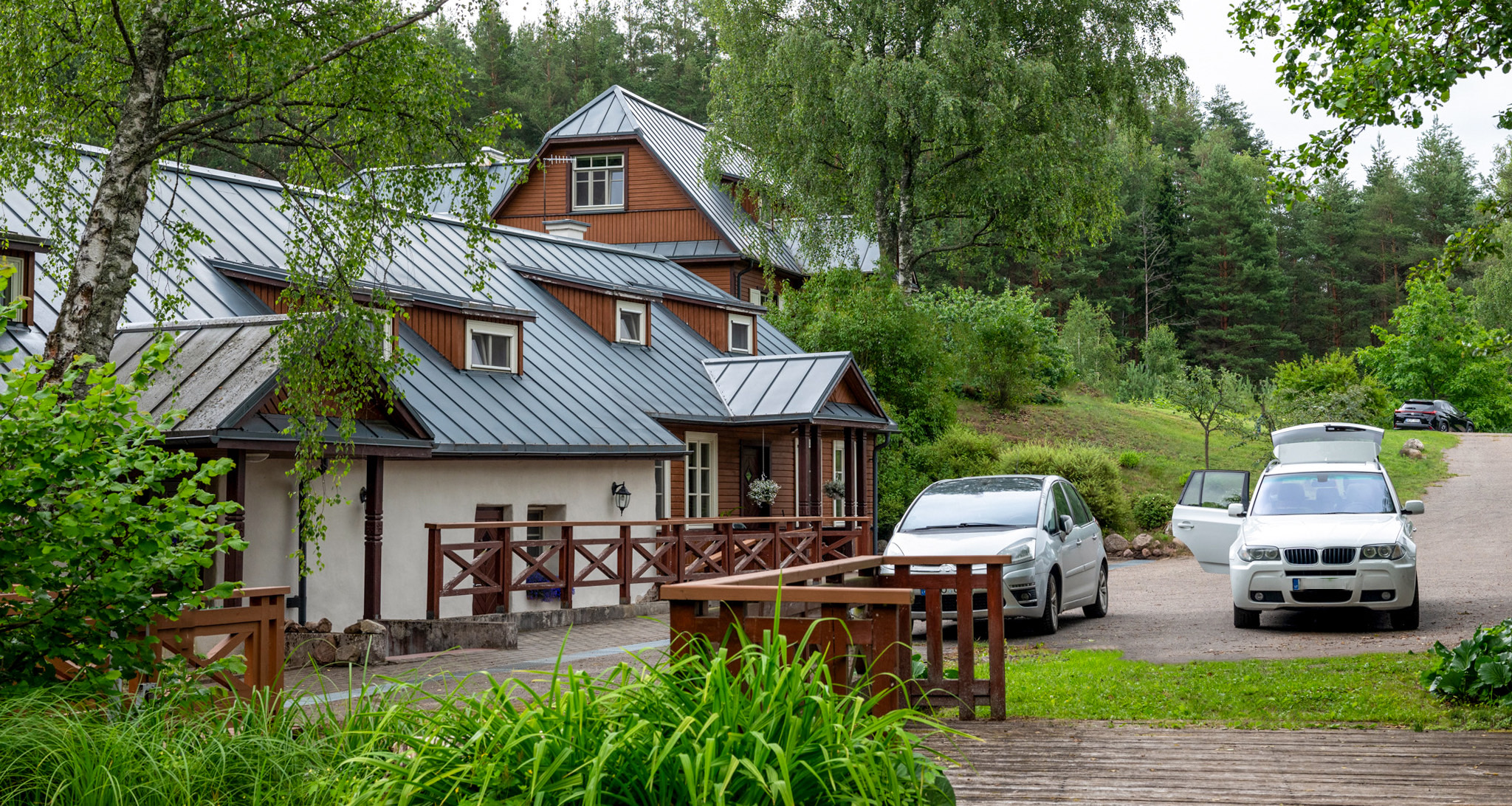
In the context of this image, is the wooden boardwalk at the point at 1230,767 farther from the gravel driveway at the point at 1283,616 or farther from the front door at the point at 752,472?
the front door at the point at 752,472

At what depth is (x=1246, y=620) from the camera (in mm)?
13445

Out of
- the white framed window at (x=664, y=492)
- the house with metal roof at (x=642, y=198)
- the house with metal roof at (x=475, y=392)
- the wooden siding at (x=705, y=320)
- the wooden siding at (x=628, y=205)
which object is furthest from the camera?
the wooden siding at (x=628, y=205)

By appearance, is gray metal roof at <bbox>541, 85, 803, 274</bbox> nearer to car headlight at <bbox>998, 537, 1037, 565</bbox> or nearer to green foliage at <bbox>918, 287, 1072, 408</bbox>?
green foliage at <bbox>918, 287, 1072, 408</bbox>

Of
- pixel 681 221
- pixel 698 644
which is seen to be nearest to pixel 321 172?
pixel 698 644

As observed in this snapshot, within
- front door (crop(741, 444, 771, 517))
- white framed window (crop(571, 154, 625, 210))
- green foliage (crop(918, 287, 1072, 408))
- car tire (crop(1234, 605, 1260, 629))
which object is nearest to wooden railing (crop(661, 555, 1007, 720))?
car tire (crop(1234, 605, 1260, 629))

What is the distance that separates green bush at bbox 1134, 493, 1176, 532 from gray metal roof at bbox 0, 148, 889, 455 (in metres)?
10.3

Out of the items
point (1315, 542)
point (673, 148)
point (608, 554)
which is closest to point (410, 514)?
point (608, 554)

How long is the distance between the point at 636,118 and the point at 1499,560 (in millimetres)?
22482

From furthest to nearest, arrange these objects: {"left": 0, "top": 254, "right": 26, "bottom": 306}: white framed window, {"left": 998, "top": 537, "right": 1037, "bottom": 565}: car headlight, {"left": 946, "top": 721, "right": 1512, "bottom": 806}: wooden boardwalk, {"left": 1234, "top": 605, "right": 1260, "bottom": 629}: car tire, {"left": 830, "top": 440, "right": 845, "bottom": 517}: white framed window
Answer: {"left": 830, "top": 440, "right": 845, "bottom": 517}: white framed window
{"left": 0, "top": 254, "right": 26, "bottom": 306}: white framed window
{"left": 1234, "top": 605, "right": 1260, "bottom": 629}: car tire
{"left": 998, "top": 537, "right": 1037, "bottom": 565}: car headlight
{"left": 946, "top": 721, "right": 1512, "bottom": 806}: wooden boardwalk

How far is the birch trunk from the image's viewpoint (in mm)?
9000

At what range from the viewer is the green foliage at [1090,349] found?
45.5 m

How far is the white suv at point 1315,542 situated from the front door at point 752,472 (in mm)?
10474

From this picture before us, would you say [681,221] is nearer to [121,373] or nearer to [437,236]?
[437,236]

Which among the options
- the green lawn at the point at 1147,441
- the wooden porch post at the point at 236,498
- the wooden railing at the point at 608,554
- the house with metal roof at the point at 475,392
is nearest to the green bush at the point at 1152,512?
the green lawn at the point at 1147,441
